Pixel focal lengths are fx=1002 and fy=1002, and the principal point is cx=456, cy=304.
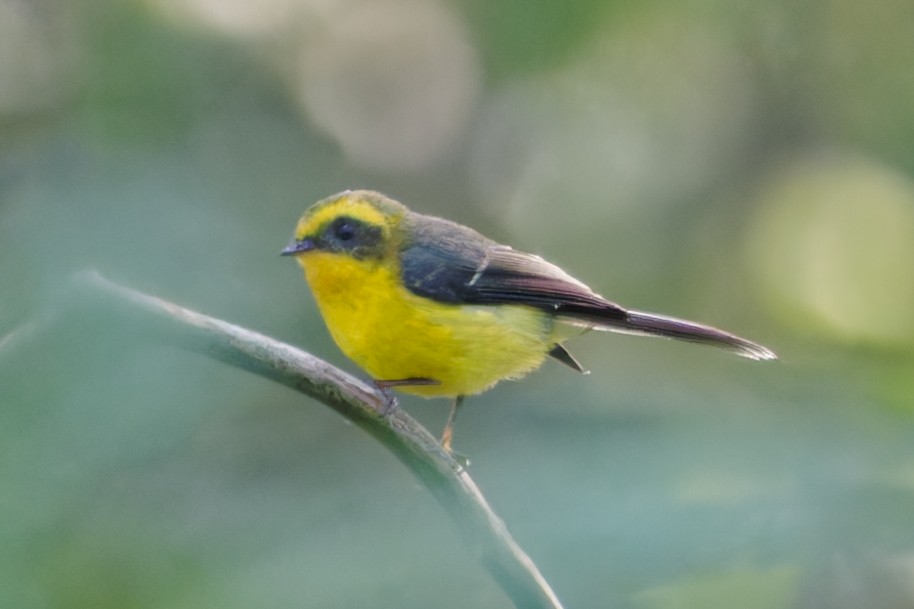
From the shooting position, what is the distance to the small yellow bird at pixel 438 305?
7.41 feet

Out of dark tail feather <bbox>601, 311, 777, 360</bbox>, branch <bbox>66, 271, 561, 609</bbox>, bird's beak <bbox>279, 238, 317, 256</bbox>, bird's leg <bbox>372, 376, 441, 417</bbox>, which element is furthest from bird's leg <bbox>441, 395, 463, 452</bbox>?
branch <bbox>66, 271, 561, 609</bbox>

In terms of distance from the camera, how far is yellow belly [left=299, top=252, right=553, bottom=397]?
2246mm

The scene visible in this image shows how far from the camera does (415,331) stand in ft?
7.50

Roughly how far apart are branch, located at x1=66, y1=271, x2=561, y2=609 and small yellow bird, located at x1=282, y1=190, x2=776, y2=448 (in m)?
0.71

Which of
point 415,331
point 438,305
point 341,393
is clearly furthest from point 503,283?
point 341,393

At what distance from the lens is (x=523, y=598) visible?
40.2 inches

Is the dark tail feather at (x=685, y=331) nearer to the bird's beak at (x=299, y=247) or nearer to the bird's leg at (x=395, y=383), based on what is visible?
the bird's leg at (x=395, y=383)

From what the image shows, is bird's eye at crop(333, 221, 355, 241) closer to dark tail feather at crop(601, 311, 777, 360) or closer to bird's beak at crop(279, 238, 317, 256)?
bird's beak at crop(279, 238, 317, 256)

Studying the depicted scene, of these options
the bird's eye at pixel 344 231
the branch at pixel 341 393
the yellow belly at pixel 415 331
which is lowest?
the branch at pixel 341 393

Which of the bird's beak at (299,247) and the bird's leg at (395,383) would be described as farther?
the bird's beak at (299,247)

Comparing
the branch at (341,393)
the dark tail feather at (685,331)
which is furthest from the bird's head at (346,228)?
the branch at (341,393)

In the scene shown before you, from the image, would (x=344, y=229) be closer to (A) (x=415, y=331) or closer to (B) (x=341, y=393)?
(A) (x=415, y=331)

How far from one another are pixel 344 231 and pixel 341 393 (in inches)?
49.3

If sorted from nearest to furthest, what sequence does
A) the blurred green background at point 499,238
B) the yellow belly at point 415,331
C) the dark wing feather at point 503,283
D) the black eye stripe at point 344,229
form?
the blurred green background at point 499,238
the yellow belly at point 415,331
the dark wing feather at point 503,283
the black eye stripe at point 344,229
